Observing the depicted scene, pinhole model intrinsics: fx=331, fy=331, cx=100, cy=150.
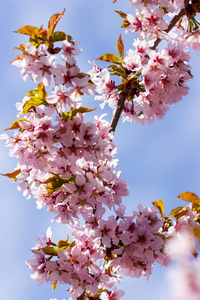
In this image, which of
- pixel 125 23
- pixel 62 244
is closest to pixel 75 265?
pixel 62 244

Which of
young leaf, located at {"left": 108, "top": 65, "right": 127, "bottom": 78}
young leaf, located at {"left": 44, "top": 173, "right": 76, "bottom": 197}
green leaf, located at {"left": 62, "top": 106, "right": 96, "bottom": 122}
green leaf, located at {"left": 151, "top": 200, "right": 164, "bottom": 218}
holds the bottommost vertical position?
green leaf, located at {"left": 151, "top": 200, "right": 164, "bottom": 218}

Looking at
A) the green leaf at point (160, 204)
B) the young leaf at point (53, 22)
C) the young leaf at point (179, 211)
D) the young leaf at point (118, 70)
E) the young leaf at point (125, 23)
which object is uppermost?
the young leaf at point (125, 23)

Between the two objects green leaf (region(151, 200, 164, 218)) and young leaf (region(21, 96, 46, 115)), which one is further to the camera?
green leaf (region(151, 200, 164, 218))

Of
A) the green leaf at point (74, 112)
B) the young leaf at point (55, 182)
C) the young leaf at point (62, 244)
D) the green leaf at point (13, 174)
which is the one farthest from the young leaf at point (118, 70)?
the young leaf at point (62, 244)

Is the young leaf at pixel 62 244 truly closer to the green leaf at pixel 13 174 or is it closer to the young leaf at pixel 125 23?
the green leaf at pixel 13 174

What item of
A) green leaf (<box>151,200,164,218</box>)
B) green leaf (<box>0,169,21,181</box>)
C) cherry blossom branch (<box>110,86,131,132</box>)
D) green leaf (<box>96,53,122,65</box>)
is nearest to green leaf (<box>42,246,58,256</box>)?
green leaf (<box>0,169,21,181</box>)

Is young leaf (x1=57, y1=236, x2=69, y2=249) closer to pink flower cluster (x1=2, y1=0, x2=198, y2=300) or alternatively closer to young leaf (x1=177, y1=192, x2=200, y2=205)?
pink flower cluster (x1=2, y1=0, x2=198, y2=300)

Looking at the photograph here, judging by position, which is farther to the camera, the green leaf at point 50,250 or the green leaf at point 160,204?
the green leaf at point 160,204

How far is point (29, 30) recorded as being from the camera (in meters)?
2.90

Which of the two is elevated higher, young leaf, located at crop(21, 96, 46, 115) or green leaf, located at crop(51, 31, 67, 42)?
green leaf, located at crop(51, 31, 67, 42)

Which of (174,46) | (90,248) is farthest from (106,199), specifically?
(174,46)

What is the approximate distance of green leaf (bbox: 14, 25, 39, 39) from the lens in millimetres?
2883

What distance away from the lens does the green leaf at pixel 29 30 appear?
288 centimetres

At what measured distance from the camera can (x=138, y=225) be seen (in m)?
3.31
